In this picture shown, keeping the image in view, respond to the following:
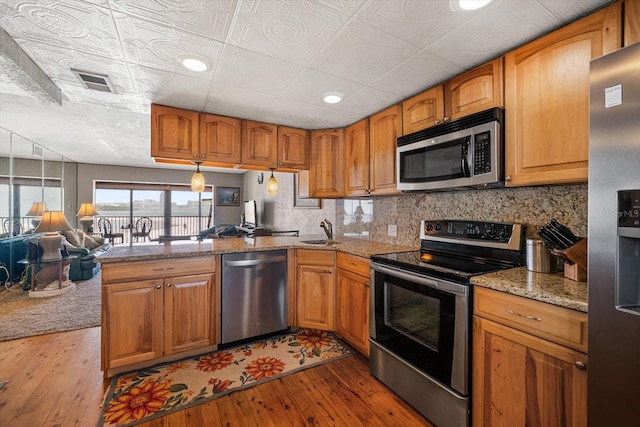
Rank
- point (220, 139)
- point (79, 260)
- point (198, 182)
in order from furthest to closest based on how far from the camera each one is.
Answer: point (79, 260) → point (220, 139) → point (198, 182)

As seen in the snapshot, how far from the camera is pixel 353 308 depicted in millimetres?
2412

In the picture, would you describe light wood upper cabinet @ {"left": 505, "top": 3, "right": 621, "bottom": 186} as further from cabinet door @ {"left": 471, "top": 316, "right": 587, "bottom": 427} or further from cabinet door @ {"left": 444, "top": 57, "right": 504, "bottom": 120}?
cabinet door @ {"left": 471, "top": 316, "right": 587, "bottom": 427}

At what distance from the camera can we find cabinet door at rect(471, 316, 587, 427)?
1.11 meters

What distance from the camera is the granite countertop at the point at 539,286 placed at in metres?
1.13

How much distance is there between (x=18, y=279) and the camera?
4539 mm

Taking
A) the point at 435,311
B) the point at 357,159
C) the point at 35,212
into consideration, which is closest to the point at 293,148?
the point at 357,159

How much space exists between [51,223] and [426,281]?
4852mm

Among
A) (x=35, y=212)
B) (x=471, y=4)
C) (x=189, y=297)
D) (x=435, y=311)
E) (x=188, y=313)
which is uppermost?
(x=471, y=4)

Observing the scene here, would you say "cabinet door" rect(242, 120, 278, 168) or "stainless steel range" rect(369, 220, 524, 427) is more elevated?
"cabinet door" rect(242, 120, 278, 168)

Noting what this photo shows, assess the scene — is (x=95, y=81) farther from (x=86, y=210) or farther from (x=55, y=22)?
(x=86, y=210)

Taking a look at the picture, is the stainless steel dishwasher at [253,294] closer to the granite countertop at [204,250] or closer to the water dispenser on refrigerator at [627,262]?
the granite countertop at [204,250]

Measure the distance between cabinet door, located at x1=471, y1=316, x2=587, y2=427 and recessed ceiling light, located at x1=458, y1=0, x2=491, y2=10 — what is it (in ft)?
5.03

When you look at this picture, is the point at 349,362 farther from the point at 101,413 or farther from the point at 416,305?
the point at 101,413

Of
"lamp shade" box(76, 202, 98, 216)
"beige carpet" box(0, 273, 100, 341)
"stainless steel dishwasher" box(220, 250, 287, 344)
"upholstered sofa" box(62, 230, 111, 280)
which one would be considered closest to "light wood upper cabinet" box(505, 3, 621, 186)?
"stainless steel dishwasher" box(220, 250, 287, 344)
